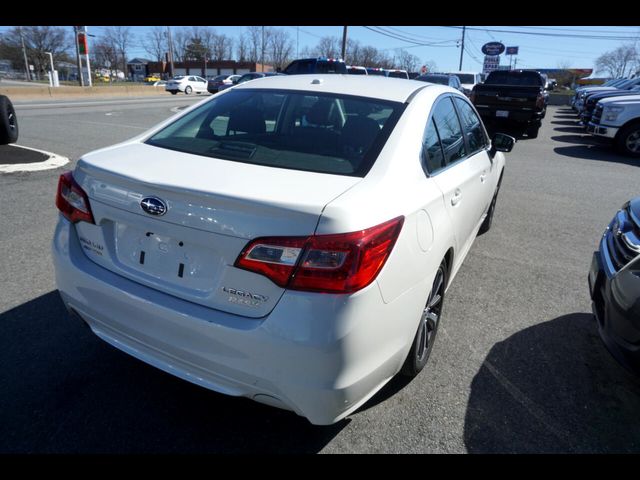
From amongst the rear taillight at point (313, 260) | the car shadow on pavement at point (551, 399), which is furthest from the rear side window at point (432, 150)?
the car shadow on pavement at point (551, 399)

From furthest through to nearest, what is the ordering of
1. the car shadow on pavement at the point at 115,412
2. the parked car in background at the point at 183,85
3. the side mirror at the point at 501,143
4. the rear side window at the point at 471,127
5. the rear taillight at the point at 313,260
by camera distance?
1. the parked car in background at the point at 183,85
2. the side mirror at the point at 501,143
3. the rear side window at the point at 471,127
4. the car shadow on pavement at the point at 115,412
5. the rear taillight at the point at 313,260

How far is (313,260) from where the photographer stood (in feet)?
5.74

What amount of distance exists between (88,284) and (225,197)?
0.91 m

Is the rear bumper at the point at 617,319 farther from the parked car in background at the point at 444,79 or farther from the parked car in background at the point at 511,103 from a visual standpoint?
the parked car in background at the point at 444,79

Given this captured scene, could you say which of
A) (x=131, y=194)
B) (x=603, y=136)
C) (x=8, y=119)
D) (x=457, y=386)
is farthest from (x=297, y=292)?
(x=603, y=136)

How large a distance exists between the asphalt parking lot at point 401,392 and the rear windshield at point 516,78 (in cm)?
1329

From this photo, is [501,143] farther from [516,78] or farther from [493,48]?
[493,48]

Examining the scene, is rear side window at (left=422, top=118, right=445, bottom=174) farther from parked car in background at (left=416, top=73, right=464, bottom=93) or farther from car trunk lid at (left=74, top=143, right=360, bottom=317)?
parked car in background at (left=416, top=73, right=464, bottom=93)

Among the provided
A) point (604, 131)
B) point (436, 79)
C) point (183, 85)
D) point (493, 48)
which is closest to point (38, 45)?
point (183, 85)

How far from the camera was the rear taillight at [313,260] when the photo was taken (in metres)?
1.75

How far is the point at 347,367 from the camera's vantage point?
6.01 feet

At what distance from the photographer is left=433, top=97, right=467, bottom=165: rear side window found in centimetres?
300

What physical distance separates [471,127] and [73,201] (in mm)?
3151

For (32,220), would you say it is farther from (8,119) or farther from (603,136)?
(603,136)
